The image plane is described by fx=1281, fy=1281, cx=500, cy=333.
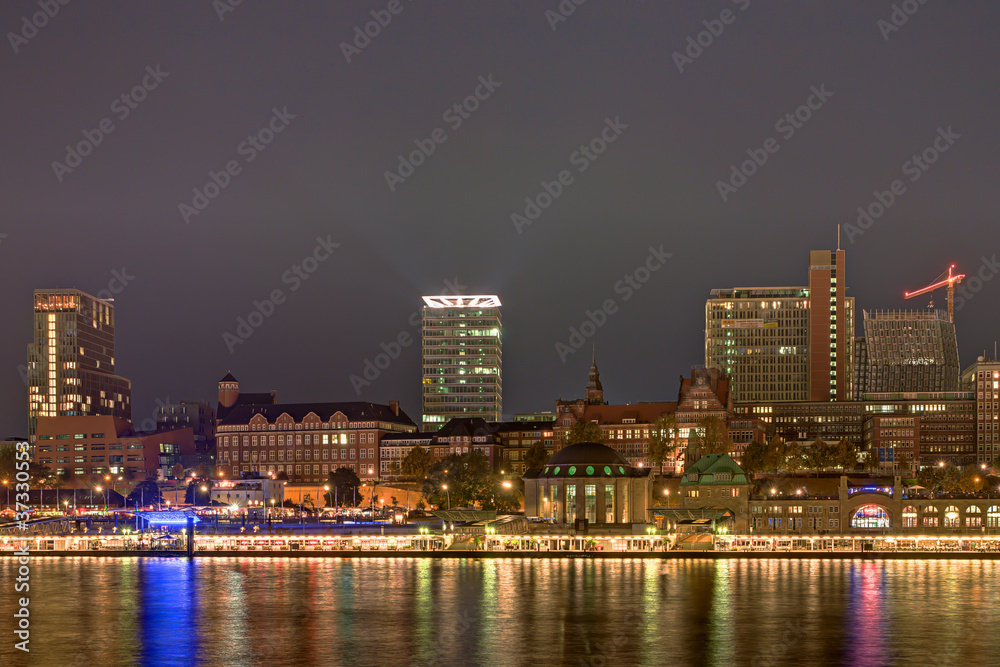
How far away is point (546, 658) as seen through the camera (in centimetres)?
8719

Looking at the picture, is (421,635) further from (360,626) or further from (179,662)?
(179,662)

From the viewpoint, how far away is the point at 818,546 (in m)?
176

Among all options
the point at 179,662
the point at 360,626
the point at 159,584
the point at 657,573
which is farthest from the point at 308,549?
the point at 179,662

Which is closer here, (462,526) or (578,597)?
(578,597)

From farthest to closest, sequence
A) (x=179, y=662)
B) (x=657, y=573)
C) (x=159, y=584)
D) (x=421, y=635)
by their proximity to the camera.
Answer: (x=657, y=573) < (x=159, y=584) < (x=421, y=635) < (x=179, y=662)

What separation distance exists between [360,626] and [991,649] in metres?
47.4

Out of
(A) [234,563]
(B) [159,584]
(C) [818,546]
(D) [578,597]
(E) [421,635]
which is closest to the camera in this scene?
(E) [421,635]

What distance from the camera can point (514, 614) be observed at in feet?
357

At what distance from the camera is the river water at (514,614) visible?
89.1m

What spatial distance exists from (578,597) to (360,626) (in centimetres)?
2686

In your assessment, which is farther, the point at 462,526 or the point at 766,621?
the point at 462,526

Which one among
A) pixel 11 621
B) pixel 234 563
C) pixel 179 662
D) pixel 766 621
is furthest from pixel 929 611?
pixel 234 563

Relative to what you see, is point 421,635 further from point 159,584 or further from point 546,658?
point 159,584

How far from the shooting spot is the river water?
3506 inches
